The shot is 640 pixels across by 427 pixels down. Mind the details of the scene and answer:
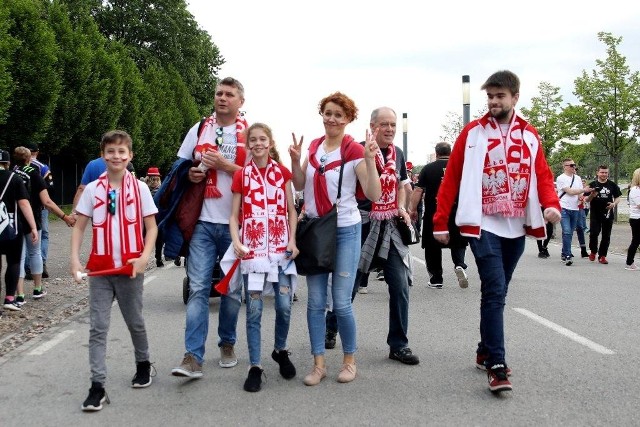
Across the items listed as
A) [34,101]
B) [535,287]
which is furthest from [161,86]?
[535,287]

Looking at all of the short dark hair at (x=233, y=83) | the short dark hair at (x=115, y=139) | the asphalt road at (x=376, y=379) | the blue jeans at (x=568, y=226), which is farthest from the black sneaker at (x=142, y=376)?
the blue jeans at (x=568, y=226)

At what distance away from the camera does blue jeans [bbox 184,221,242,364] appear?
5074 mm

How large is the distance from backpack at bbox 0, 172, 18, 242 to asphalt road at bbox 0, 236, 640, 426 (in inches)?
41.7

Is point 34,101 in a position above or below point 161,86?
below

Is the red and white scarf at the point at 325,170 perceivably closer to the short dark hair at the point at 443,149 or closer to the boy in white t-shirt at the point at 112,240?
the boy in white t-shirt at the point at 112,240

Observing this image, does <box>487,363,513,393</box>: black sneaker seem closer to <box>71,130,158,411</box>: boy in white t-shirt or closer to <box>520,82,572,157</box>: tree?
<box>71,130,158,411</box>: boy in white t-shirt

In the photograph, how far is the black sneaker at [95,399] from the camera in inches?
174

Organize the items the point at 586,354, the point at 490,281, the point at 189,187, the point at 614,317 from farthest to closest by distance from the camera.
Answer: the point at 614,317 → the point at 586,354 → the point at 189,187 → the point at 490,281

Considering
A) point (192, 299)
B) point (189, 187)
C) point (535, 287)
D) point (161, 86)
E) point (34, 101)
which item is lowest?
point (535, 287)

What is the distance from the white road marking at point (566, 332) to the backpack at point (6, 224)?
207 inches

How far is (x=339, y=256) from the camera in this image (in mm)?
5027

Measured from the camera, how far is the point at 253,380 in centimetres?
486

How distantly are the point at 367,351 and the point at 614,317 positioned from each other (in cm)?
309

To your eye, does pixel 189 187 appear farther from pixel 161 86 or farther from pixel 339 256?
pixel 161 86
